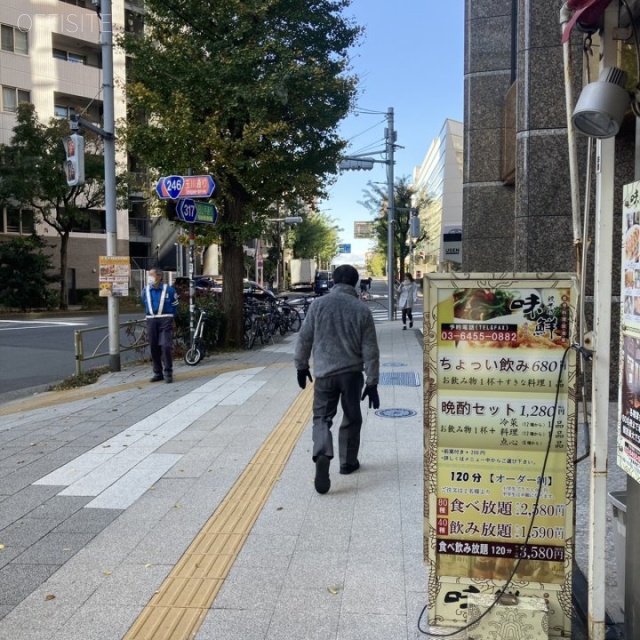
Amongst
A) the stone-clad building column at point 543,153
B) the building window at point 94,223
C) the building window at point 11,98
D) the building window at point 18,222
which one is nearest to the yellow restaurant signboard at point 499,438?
the stone-clad building column at point 543,153

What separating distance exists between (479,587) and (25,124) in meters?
32.3

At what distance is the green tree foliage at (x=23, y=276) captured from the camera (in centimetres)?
2898

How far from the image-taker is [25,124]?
2977 centimetres

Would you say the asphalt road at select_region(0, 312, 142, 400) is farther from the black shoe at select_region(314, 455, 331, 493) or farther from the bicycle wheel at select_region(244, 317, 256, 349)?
the black shoe at select_region(314, 455, 331, 493)

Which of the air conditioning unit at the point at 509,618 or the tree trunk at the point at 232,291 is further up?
the tree trunk at the point at 232,291

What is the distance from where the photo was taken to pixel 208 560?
376cm

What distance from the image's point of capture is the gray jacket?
189 inches

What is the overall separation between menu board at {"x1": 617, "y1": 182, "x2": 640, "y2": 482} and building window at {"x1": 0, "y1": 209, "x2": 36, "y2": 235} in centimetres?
3327

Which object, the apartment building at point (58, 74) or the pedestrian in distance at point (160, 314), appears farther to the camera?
the apartment building at point (58, 74)

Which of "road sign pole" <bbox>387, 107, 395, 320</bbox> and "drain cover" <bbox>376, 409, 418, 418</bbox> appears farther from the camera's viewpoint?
"road sign pole" <bbox>387, 107, 395, 320</bbox>

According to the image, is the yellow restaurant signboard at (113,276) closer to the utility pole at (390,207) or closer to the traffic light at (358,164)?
the traffic light at (358,164)

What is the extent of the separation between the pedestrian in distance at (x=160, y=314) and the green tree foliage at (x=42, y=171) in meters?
21.4

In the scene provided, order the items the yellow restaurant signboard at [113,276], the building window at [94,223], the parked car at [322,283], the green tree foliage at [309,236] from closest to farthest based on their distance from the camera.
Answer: the yellow restaurant signboard at [113,276] → the building window at [94,223] → the parked car at [322,283] → the green tree foliage at [309,236]

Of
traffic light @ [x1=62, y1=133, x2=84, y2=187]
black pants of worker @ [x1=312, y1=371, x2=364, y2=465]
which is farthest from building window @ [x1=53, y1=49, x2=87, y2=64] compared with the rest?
black pants of worker @ [x1=312, y1=371, x2=364, y2=465]
